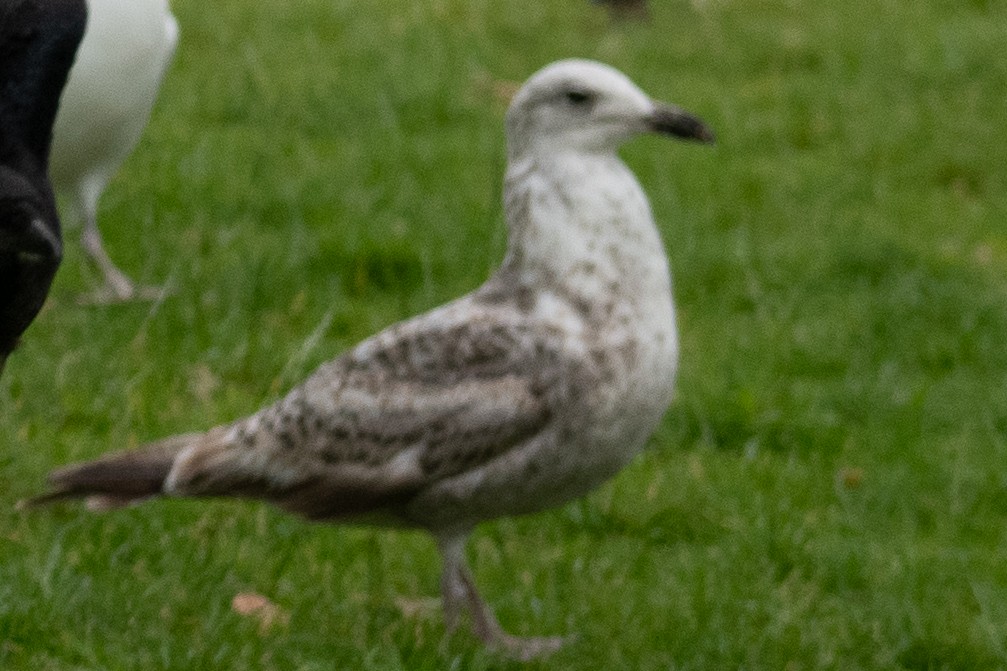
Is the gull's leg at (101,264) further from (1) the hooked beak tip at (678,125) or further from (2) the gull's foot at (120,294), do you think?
(1) the hooked beak tip at (678,125)

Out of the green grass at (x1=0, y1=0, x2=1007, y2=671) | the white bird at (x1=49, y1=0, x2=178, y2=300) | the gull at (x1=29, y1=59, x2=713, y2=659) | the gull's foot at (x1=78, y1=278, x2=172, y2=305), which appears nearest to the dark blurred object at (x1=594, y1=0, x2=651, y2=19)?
the green grass at (x1=0, y1=0, x2=1007, y2=671)

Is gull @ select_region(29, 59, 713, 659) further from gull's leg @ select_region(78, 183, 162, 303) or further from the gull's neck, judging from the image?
gull's leg @ select_region(78, 183, 162, 303)

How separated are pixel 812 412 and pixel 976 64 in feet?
16.9

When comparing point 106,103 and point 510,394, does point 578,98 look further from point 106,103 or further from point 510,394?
point 106,103

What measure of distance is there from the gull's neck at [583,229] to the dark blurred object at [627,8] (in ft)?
22.6

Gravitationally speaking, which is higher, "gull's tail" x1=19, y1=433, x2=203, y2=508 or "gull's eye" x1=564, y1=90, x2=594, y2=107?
"gull's eye" x1=564, y1=90, x2=594, y2=107

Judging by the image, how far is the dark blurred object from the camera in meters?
A: 11.6

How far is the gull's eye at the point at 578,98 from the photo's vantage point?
4.75m

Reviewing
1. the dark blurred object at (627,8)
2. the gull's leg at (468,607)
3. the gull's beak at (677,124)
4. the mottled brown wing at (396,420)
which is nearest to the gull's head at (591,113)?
the gull's beak at (677,124)

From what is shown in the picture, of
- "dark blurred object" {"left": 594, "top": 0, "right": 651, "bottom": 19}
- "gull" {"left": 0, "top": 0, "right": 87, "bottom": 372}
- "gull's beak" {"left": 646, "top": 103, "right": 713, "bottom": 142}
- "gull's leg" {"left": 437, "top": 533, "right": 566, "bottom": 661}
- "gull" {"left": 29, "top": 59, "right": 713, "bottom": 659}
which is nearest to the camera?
"gull" {"left": 0, "top": 0, "right": 87, "bottom": 372}

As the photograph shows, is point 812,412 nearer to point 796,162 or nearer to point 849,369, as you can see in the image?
point 849,369

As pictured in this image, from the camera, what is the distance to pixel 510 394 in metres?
4.41

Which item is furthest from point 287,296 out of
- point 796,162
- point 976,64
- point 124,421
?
point 976,64

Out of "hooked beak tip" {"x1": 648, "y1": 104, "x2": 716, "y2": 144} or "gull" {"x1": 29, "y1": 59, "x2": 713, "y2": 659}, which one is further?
"hooked beak tip" {"x1": 648, "y1": 104, "x2": 716, "y2": 144}
